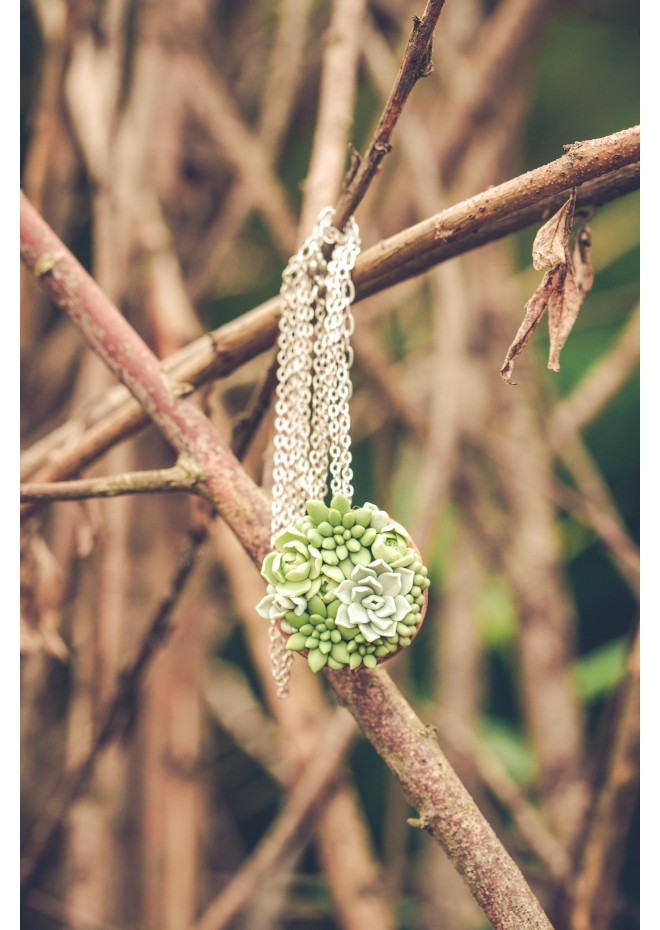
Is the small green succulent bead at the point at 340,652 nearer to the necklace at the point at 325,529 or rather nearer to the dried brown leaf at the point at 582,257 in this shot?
the necklace at the point at 325,529

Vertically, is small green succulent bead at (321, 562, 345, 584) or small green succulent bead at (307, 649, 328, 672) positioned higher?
small green succulent bead at (321, 562, 345, 584)

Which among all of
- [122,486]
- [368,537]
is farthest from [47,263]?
[368,537]

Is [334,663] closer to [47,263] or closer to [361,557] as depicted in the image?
[361,557]

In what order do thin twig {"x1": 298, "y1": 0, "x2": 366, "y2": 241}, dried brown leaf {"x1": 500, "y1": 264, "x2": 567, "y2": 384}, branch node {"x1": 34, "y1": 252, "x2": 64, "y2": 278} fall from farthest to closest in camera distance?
thin twig {"x1": 298, "y1": 0, "x2": 366, "y2": 241} < branch node {"x1": 34, "y1": 252, "x2": 64, "y2": 278} < dried brown leaf {"x1": 500, "y1": 264, "x2": 567, "y2": 384}

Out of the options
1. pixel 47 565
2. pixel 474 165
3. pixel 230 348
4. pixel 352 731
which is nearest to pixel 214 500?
pixel 230 348

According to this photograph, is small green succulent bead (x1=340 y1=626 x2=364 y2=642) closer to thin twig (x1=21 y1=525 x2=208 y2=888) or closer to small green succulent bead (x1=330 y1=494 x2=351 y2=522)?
small green succulent bead (x1=330 y1=494 x2=351 y2=522)

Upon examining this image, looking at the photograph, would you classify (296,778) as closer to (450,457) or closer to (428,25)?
(450,457)

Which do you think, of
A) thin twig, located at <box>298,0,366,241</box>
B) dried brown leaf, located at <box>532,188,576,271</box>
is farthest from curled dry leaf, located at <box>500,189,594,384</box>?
thin twig, located at <box>298,0,366,241</box>
